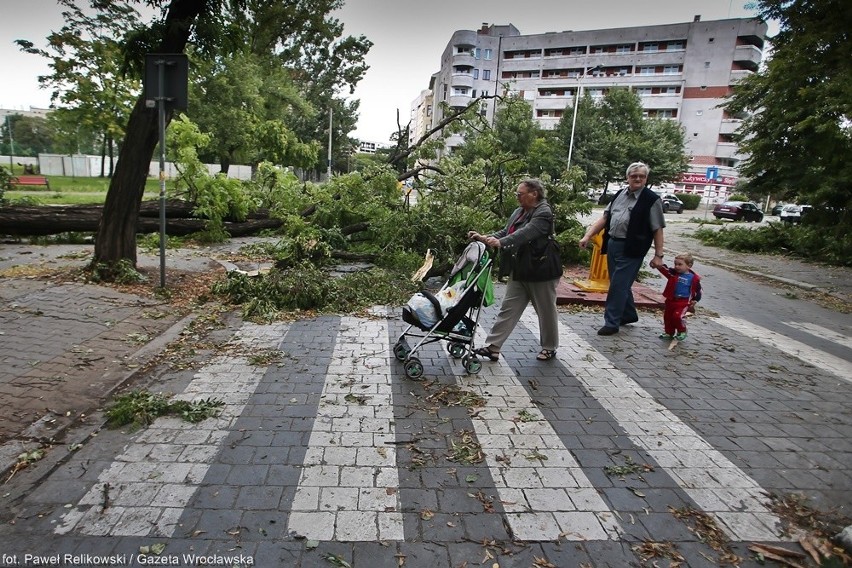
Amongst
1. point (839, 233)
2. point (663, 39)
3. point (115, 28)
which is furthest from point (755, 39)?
point (115, 28)

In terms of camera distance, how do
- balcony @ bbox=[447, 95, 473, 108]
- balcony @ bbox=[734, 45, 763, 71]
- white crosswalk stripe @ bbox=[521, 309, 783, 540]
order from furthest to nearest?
balcony @ bbox=[447, 95, 473, 108], balcony @ bbox=[734, 45, 763, 71], white crosswalk stripe @ bbox=[521, 309, 783, 540]

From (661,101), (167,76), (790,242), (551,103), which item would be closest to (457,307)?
(167,76)

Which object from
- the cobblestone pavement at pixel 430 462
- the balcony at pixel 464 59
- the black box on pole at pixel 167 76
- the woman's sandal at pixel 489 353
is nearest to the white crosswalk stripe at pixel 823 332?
the cobblestone pavement at pixel 430 462

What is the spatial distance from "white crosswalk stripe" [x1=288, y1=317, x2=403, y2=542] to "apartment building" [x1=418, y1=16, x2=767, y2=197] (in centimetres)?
5769

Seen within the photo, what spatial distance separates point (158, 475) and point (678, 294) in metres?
5.64

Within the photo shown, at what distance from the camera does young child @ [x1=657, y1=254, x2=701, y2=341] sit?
240 inches

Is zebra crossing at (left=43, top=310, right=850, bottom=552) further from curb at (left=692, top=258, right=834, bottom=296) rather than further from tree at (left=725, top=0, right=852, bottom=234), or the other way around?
curb at (left=692, top=258, right=834, bottom=296)

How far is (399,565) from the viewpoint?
99.5 inches

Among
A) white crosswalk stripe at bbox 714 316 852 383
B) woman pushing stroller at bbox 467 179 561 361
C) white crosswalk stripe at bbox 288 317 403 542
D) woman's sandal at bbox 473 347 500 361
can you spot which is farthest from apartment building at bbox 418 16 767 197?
white crosswalk stripe at bbox 288 317 403 542

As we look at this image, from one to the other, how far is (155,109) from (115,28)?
8.42 metres

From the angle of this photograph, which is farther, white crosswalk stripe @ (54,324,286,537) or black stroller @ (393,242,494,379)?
black stroller @ (393,242,494,379)

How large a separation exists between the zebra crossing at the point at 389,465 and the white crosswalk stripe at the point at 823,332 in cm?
395

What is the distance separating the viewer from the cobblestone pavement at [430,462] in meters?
2.67

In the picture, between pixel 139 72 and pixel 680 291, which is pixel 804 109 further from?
pixel 139 72
